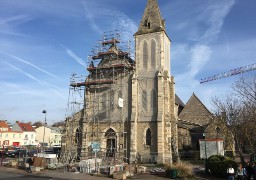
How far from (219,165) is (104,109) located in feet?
54.2

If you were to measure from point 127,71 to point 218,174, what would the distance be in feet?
55.9

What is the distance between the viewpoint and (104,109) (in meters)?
33.2

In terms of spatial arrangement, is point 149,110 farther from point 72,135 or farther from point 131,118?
point 72,135

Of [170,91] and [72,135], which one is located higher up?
[170,91]

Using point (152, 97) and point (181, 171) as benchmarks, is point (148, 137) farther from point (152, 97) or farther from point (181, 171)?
point (181, 171)

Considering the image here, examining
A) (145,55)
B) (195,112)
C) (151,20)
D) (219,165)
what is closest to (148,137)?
(145,55)

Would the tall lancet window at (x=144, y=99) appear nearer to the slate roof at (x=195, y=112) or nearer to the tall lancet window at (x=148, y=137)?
the tall lancet window at (x=148, y=137)

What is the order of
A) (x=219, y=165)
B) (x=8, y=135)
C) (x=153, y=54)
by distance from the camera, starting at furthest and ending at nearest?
(x=8, y=135) → (x=153, y=54) → (x=219, y=165)

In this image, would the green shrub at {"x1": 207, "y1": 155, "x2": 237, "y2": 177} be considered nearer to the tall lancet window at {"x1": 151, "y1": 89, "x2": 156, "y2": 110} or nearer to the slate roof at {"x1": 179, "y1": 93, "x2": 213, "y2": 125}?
the tall lancet window at {"x1": 151, "y1": 89, "x2": 156, "y2": 110}

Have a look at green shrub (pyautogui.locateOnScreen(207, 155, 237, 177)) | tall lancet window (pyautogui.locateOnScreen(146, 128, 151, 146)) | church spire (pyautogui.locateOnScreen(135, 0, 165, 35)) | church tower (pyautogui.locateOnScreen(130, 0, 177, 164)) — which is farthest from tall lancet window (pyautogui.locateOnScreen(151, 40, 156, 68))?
green shrub (pyautogui.locateOnScreen(207, 155, 237, 177))

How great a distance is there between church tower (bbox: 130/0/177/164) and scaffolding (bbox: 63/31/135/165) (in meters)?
1.35

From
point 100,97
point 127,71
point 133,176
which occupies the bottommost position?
point 133,176

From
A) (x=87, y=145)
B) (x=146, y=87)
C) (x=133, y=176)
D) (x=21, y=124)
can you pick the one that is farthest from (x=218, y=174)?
(x=21, y=124)

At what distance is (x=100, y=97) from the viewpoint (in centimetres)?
3366
